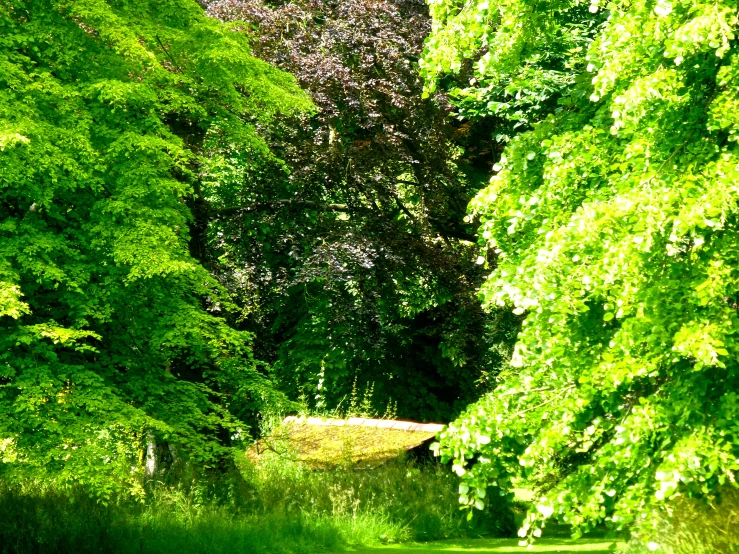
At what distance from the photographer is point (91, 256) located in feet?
31.3

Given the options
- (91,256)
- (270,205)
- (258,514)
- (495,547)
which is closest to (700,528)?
(495,547)

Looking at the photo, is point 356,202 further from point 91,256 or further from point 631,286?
point 631,286

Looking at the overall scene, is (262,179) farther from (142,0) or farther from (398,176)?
(142,0)

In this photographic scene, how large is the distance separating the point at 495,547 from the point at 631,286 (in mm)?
6688

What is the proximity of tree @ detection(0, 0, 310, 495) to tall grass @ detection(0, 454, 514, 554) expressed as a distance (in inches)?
30.3

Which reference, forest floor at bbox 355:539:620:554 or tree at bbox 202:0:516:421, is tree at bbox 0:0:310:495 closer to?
forest floor at bbox 355:539:620:554

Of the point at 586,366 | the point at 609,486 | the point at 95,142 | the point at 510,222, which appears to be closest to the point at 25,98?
the point at 95,142

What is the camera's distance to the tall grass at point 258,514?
31.0 feet

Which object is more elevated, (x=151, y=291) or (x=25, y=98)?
(x=25, y=98)

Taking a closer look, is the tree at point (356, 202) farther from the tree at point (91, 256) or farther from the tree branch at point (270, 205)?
the tree at point (91, 256)

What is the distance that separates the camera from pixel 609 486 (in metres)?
6.65

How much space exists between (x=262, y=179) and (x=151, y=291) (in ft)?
20.8

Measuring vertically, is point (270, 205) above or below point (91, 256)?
above

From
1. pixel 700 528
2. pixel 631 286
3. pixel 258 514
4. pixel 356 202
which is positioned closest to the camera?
pixel 631 286
